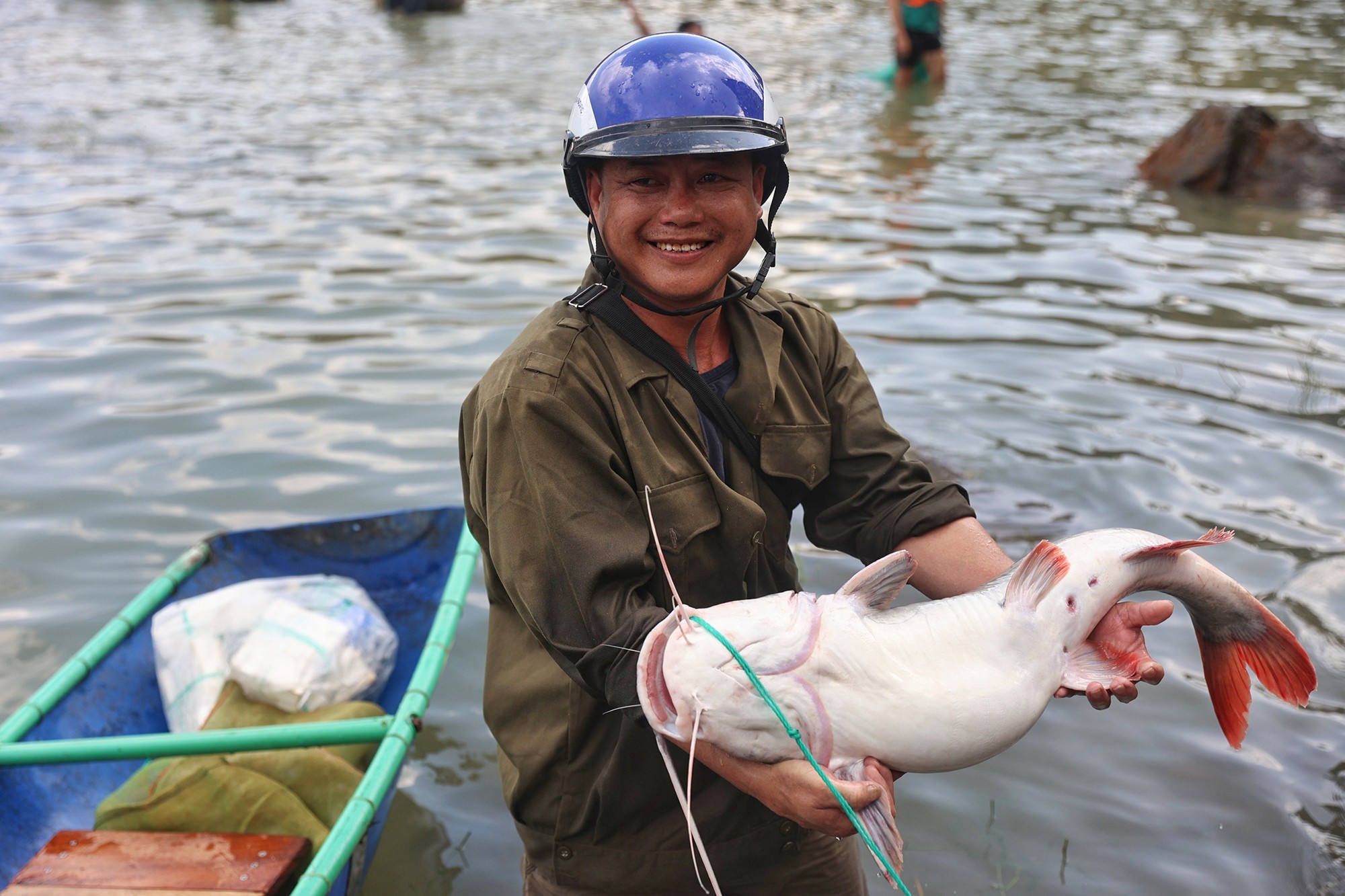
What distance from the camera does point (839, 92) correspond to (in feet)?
53.7

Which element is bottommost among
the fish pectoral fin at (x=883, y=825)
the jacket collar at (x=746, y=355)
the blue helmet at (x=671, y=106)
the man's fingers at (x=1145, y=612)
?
the fish pectoral fin at (x=883, y=825)

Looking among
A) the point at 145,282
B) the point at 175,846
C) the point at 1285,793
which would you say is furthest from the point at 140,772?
the point at 145,282

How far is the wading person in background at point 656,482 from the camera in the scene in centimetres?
229

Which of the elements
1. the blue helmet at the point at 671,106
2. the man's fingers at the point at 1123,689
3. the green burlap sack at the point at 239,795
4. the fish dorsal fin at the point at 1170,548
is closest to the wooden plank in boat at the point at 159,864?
the green burlap sack at the point at 239,795

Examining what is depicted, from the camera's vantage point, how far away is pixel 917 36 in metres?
16.1

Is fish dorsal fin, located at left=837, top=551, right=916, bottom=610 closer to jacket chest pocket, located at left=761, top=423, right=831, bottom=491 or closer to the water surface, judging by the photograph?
jacket chest pocket, located at left=761, top=423, right=831, bottom=491

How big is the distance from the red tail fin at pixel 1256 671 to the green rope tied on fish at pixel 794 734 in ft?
3.55

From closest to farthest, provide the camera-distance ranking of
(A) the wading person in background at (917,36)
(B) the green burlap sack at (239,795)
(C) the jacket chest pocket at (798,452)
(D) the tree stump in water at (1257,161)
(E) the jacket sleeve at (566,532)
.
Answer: (E) the jacket sleeve at (566,532) < (C) the jacket chest pocket at (798,452) < (B) the green burlap sack at (239,795) < (D) the tree stump in water at (1257,161) < (A) the wading person in background at (917,36)

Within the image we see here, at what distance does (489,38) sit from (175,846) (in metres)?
21.5

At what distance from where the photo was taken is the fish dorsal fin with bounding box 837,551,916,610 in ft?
7.10

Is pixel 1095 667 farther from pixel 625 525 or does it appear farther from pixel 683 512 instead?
pixel 625 525

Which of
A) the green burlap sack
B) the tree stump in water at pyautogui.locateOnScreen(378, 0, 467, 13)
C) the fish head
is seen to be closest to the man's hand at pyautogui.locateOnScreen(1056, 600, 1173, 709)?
the fish head

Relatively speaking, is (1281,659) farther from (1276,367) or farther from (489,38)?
(489,38)

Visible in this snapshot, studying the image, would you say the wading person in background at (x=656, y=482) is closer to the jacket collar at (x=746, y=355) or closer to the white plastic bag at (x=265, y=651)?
the jacket collar at (x=746, y=355)
